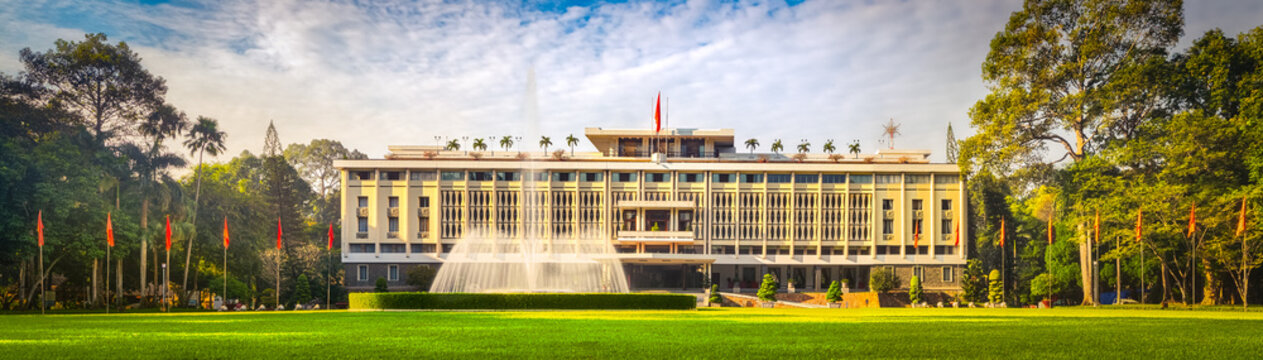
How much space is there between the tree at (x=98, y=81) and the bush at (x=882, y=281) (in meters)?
46.3

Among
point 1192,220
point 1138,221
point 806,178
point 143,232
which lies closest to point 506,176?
point 806,178

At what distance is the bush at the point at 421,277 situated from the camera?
60719 mm

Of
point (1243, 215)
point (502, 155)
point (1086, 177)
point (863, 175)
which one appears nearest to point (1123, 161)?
point (1086, 177)

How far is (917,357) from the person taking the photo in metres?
12.4

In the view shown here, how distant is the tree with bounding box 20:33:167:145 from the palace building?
16991 mm

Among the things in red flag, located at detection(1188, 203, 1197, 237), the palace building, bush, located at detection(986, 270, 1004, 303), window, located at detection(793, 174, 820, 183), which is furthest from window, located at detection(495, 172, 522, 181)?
red flag, located at detection(1188, 203, 1197, 237)

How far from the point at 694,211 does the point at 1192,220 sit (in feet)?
110

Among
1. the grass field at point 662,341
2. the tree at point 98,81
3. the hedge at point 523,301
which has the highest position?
the tree at point 98,81

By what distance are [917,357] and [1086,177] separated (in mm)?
36845

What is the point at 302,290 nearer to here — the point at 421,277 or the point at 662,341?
the point at 421,277

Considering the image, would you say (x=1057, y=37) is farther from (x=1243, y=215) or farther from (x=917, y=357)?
(x=917, y=357)

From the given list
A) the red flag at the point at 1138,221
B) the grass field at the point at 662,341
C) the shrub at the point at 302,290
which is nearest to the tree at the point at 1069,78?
the red flag at the point at 1138,221

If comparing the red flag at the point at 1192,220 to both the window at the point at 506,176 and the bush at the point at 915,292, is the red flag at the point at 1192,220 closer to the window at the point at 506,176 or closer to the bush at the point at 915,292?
the bush at the point at 915,292

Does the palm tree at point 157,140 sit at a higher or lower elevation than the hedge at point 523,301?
higher
